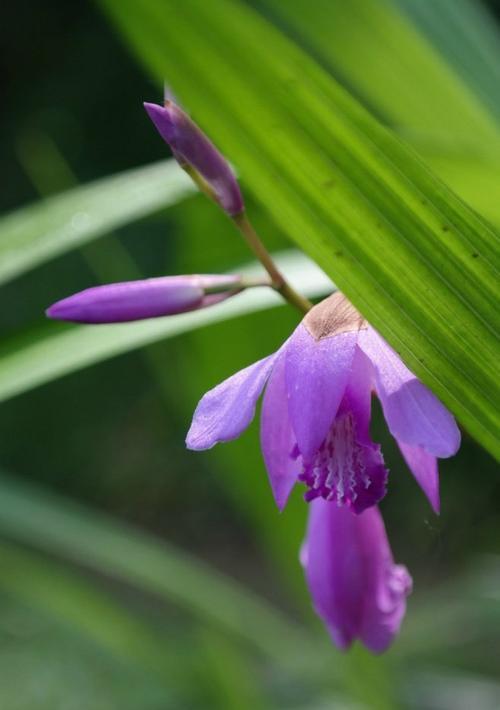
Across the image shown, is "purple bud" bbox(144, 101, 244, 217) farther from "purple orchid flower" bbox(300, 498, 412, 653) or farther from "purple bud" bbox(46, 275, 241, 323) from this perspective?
"purple orchid flower" bbox(300, 498, 412, 653)

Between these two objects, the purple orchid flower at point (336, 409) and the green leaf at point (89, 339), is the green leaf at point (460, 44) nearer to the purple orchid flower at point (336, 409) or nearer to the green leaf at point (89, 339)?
the green leaf at point (89, 339)

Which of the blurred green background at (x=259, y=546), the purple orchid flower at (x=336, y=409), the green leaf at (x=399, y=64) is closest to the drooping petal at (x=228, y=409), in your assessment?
the purple orchid flower at (x=336, y=409)

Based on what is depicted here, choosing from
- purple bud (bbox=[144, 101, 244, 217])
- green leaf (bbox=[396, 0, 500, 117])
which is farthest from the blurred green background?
purple bud (bbox=[144, 101, 244, 217])

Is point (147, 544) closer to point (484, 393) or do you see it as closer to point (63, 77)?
point (484, 393)

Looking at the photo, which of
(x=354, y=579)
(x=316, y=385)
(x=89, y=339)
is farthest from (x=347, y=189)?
(x=89, y=339)

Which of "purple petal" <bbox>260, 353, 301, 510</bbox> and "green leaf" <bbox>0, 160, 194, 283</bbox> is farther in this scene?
"green leaf" <bbox>0, 160, 194, 283</bbox>

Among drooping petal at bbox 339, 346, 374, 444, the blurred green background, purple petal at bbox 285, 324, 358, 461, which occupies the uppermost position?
purple petal at bbox 285, 324, 358, 461

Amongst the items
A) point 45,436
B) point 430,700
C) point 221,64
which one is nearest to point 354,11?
point 221,64
